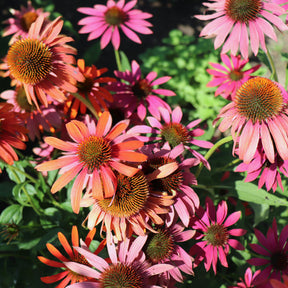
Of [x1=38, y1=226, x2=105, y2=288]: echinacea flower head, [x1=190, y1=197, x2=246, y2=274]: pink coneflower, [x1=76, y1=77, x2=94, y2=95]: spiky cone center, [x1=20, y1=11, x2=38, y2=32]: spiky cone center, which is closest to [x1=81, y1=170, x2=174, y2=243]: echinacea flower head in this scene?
[x1=38, y1=226, x2=105, y2=288]: echinacea flower head

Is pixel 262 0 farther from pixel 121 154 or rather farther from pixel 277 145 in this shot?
pixel 121 154

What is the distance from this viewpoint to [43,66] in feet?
3.76

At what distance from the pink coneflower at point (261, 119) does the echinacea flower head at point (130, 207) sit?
36 centimetres

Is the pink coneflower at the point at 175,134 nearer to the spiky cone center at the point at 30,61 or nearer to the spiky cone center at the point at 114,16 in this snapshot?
the spiky cone center at the point at 30,61

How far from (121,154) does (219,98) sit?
2022 mm

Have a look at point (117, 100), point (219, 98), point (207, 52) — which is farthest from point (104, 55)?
point (117, 100)

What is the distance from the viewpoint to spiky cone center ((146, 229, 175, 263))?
1.15 m

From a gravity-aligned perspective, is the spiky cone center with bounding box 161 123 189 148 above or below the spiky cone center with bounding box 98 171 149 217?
above

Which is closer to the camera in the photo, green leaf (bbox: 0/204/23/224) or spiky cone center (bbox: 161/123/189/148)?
spiky cone center (bbox: 161/123/189/148)

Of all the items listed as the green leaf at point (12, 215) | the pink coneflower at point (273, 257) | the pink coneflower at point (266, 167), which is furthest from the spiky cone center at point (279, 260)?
the green leaf at point (12, 215)

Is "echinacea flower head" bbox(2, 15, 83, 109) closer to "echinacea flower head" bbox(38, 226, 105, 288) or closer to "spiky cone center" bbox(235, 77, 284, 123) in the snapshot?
"echinacea flower head" bbox(38, 226, 105, 288)

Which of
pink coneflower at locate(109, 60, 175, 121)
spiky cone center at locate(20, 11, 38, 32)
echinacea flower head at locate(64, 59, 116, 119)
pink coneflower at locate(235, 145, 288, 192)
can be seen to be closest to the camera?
pink coneflower at locate(235, 145, 288, 192)

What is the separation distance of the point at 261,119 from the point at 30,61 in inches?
35.5

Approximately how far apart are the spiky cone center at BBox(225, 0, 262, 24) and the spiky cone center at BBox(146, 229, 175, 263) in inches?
39.6
